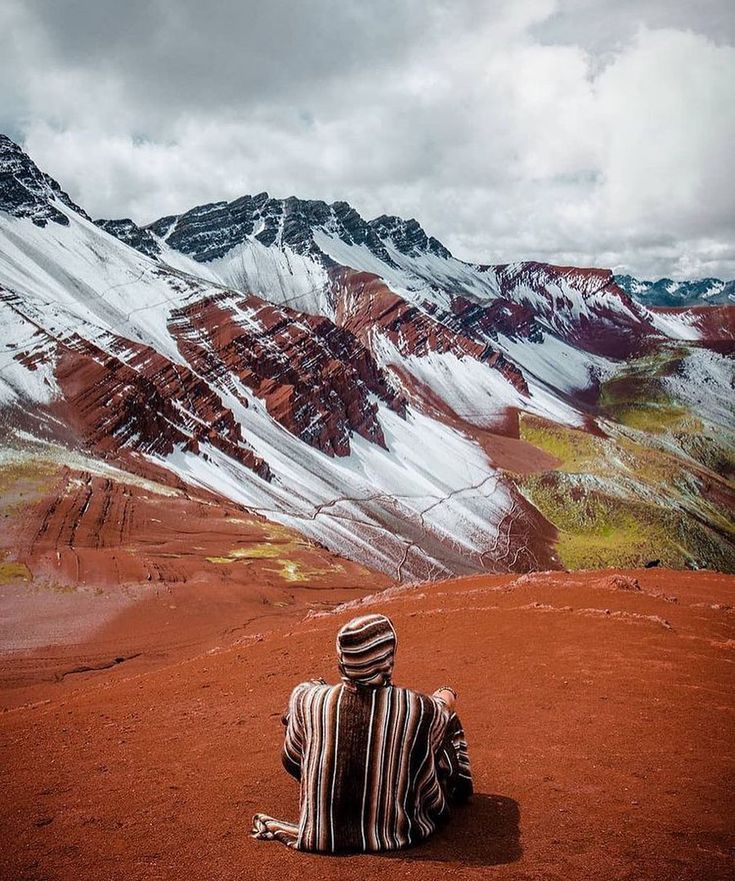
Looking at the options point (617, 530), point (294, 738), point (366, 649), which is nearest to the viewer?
point (366, 649)

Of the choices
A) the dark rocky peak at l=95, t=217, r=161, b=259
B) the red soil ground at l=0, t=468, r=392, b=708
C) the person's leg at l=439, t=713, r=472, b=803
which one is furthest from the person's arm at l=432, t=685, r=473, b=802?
the dark rocky peak at l=95, t=217, r=161, b=259

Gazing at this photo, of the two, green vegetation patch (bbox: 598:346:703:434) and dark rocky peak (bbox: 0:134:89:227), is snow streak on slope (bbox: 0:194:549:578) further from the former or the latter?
green vegetation patch (bbox: 598:346:703:434)

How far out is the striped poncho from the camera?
13.3 feet

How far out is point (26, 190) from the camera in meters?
103

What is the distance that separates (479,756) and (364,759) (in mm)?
2121

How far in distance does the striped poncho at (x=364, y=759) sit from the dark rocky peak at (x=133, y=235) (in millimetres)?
181235

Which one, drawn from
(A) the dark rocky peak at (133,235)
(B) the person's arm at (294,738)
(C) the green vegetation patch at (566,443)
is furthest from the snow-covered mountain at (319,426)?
(A) the dark rocky peak at (133,235)

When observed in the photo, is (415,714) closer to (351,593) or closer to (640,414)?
(351,593)

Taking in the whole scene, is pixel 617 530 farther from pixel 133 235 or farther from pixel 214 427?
pixel 133 235

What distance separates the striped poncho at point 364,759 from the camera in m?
4.06

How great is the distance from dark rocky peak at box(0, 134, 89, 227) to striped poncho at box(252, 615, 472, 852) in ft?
375

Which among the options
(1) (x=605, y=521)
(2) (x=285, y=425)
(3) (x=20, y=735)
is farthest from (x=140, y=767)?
(1) (x=605, y=521)

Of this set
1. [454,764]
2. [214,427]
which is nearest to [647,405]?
[214,427]

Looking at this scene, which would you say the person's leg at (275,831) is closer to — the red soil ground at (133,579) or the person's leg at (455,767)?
the person's leg at (455,767)
